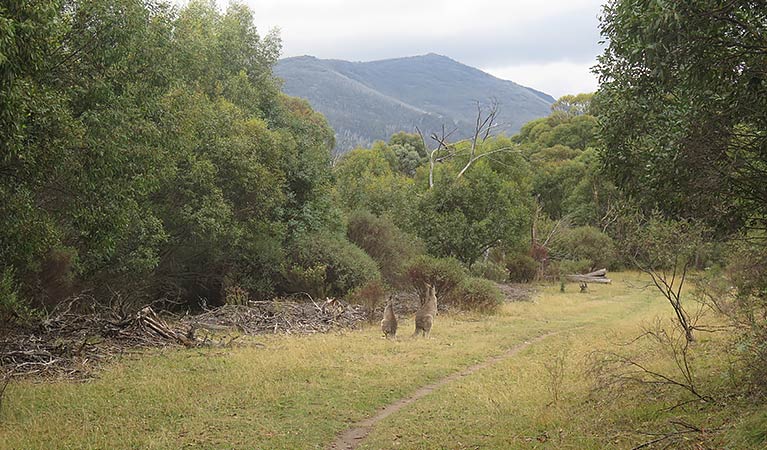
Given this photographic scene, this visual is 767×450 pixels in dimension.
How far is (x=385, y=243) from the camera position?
102 feet

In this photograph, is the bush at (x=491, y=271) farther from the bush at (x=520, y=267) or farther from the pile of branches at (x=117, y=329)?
the pile of branches at (x=117, y=329)

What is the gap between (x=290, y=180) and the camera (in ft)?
90.5

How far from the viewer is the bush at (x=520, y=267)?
3972cm

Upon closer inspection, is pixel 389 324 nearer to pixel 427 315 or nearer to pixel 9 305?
pixel 427 315

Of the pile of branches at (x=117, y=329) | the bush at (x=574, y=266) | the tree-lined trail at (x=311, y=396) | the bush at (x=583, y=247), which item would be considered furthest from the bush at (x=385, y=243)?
the bush at (x=583, y=247)

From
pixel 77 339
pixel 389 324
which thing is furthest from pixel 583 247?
pixel 77 339

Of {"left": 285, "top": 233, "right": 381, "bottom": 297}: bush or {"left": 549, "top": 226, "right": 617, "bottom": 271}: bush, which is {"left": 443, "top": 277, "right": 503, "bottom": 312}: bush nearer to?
{"left": 285, "top": 233, "right": 381, "bottom": 297}: bush

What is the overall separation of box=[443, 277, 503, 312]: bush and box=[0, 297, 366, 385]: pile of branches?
15.1ft

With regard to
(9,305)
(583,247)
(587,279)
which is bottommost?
(587,279)

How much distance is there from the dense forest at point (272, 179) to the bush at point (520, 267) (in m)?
0.13

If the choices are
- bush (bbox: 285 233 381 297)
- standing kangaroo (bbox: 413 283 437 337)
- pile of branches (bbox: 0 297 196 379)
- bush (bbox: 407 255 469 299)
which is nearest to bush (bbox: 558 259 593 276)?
bush (bbox: 407 255 469 299)

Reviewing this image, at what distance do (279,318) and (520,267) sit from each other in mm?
24035

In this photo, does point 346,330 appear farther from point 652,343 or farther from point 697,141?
point 697,141

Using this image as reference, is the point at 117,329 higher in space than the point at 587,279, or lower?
higher
